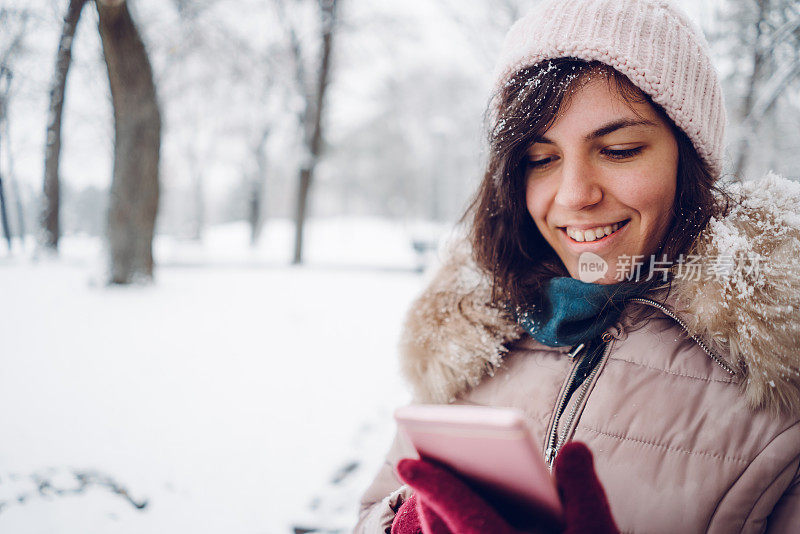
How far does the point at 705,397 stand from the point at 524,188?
73 cm

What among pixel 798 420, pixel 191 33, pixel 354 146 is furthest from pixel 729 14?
pixel 354 146

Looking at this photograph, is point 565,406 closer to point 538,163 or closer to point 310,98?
point 538,163

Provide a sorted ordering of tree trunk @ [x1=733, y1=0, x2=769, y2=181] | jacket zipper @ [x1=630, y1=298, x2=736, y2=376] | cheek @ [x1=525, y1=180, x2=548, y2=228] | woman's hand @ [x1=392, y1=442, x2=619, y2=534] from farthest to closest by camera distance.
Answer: tree trunk @ [x1=733, y1=0, x2=769, y2=181] → cheek @ [x1=525, y1=180, x2=548, y2=228] → jacket zipper @ [x1=630, y1=298, x2=736, y2=376] → woman's hand @ [x1=392, y1=442, x2=619, y2=534]

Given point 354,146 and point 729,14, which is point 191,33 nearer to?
point 729,14

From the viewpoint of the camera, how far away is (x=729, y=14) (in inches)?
192

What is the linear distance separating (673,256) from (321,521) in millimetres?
2083

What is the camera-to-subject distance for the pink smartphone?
606mm

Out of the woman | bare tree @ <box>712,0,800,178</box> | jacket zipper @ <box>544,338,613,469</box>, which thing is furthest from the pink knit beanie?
bare tree @ <box>712,0,800,178</box>

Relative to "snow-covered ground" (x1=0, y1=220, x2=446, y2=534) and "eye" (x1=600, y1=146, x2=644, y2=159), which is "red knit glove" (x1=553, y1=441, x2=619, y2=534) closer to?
"eye" (x1=600, y1=146, x2=644, y2=159)

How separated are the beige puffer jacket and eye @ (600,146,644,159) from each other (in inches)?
10.4

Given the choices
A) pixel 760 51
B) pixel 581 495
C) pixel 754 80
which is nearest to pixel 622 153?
pixel 581 495

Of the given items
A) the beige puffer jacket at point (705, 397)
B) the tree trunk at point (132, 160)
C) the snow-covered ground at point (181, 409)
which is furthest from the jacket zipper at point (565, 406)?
the tree trunk at point (132, 160)

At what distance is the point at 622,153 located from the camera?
1115 millimetres

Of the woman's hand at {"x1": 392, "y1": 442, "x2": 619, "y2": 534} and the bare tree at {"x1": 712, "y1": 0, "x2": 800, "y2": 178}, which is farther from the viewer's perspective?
the bare tree at {"x1": 712, "y1": 0, "x2": 800, "y2": 178}
